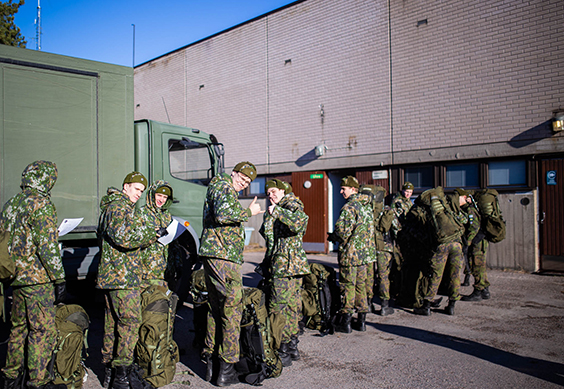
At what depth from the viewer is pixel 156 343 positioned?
3.49m

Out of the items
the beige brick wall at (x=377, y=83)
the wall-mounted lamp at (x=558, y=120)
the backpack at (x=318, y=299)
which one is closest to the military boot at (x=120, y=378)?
the backpack at (x=318, y=299)

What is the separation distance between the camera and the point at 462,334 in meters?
4.83

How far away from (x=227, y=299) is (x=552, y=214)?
8.10 m

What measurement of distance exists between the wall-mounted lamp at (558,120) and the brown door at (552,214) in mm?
688

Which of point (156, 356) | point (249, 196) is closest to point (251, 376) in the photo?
point (156, 356)

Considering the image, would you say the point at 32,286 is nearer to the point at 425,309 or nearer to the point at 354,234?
the point at 354,234

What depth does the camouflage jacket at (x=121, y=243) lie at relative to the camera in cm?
334

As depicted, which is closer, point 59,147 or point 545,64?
point 59,147

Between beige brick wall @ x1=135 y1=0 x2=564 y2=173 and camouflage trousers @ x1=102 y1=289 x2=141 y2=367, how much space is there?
8.49m

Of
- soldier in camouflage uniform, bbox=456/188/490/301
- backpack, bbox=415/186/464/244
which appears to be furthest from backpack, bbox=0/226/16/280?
soldier in camouflage uniform, bbox=456/188/490/301

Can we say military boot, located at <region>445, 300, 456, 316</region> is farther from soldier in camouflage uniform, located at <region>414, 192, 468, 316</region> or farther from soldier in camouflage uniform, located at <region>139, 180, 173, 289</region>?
soldier in camouflage uniform, located at <region>139, 180, 173, 289</region>

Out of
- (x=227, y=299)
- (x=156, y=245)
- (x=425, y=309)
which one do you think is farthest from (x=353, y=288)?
(x=156, y=245)

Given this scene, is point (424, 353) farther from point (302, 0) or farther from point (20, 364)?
point (302, 0)

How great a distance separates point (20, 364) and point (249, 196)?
423 inches
